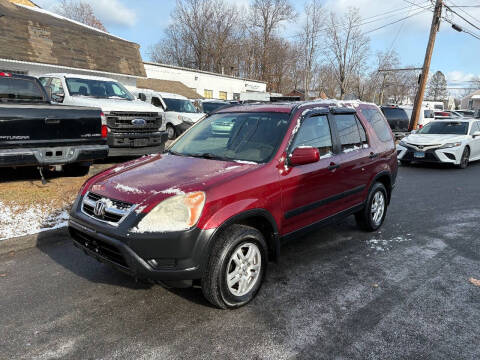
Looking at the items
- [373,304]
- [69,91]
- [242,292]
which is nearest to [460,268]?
[373,304]

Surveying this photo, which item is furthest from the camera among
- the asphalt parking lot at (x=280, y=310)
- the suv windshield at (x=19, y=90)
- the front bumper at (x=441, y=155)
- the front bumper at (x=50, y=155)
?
the front bumper at (x=441, y=155)

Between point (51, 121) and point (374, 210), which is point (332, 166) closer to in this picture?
point (374, 210)

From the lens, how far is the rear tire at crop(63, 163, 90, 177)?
7.29 meters

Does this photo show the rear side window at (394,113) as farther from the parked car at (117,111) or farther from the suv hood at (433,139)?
the parked car at (117,111)

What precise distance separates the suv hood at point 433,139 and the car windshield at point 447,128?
392 millimetres

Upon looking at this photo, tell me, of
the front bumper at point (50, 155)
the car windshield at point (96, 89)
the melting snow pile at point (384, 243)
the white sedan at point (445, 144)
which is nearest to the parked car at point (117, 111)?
the car windshield at point (96, 89)

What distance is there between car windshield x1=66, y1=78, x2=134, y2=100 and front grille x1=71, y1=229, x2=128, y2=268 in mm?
6837

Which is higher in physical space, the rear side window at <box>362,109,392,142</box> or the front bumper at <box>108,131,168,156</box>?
the rear side window at <box>362,109,392,142</box>

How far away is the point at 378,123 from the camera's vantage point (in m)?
5.34

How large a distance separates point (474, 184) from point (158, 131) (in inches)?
322

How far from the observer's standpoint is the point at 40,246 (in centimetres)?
454

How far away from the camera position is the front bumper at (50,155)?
5327 mm

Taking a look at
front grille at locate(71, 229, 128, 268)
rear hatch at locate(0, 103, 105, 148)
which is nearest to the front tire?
front grille at locate(71, 229, 128, 268)

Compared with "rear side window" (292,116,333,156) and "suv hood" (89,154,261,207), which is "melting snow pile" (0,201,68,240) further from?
"rear side window" (292,116,333,156)
